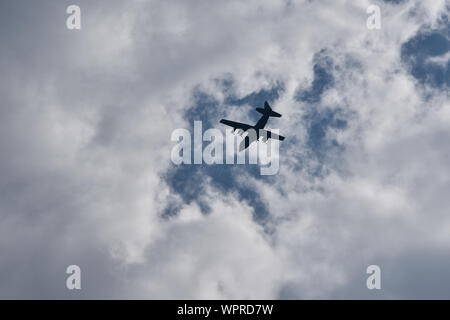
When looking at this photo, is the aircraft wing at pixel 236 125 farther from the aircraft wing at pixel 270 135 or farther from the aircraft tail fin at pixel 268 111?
the aircraft tail fin at pixel 268 111

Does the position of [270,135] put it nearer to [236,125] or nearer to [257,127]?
[257,127]

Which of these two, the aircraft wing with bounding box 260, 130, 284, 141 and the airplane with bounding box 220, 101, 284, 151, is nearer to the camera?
the airplane with bounding box 220, 101, 284, 151

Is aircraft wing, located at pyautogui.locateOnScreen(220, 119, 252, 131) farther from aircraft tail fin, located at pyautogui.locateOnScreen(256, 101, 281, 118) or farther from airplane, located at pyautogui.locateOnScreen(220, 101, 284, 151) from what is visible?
aircraft tail fin, located at pyautogui.locateOnScreen(256, 101, 281, 118)

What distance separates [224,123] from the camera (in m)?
60.9

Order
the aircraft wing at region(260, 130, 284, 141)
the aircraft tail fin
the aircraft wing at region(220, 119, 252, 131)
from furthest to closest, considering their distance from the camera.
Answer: the aircraft wing at region(260, 130, 284, 141) < the aircraft wing at region(220, 119, 252, 131) < the aircraft tail fin

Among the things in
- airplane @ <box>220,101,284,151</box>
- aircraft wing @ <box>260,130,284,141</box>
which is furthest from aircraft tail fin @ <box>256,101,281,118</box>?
aircraft wing @ <box>260,130,284,141</box>

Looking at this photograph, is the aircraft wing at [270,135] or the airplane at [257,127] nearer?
the airplane at [257,127]

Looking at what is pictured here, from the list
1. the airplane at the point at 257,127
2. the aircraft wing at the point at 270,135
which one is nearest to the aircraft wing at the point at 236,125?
the airplane at the point at 257,127

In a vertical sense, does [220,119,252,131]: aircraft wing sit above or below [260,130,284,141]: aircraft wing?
above

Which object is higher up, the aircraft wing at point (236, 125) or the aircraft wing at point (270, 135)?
the aircraft wing at point (236, 125)
